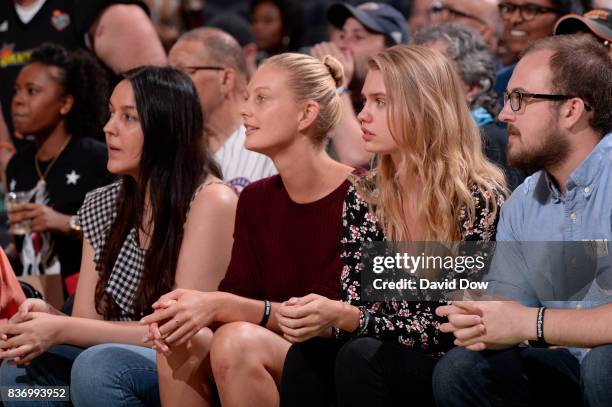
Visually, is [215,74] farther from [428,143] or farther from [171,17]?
[428,143]

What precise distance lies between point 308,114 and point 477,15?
1807 millimetres

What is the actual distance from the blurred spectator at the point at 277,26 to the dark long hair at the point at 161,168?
2.62 meters

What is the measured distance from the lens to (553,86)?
2.64 metres

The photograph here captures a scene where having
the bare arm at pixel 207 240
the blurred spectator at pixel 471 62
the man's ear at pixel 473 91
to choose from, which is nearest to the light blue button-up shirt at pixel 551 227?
the bare arm at pixel 207 240

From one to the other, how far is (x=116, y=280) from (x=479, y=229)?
123 cm

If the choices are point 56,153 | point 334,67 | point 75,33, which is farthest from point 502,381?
point 75,33

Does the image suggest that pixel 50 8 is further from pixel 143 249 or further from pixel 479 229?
pixel 479 229

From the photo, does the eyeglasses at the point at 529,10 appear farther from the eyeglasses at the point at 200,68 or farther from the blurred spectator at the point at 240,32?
the blurred spectator at the point at 240,32

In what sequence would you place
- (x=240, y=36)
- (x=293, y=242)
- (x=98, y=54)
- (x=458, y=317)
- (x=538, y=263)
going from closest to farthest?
1. (x=458, y=317)
2. (x=538, y=263)
3. (x=293, y=242)
4. (x=98, y=54)
5. (x=240, y=36)

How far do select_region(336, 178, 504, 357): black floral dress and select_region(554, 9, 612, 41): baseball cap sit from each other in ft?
A: 2.53

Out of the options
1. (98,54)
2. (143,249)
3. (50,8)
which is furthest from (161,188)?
(50,8)

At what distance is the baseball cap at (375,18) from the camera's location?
15.1 ft

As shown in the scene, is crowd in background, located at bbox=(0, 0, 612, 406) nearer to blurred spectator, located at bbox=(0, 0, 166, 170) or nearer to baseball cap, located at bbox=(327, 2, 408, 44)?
baseball cap, located at bbox=(327, 2, 408, 44)

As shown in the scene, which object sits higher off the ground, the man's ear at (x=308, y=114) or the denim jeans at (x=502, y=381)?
the man's ear at (x=308, y=114)
